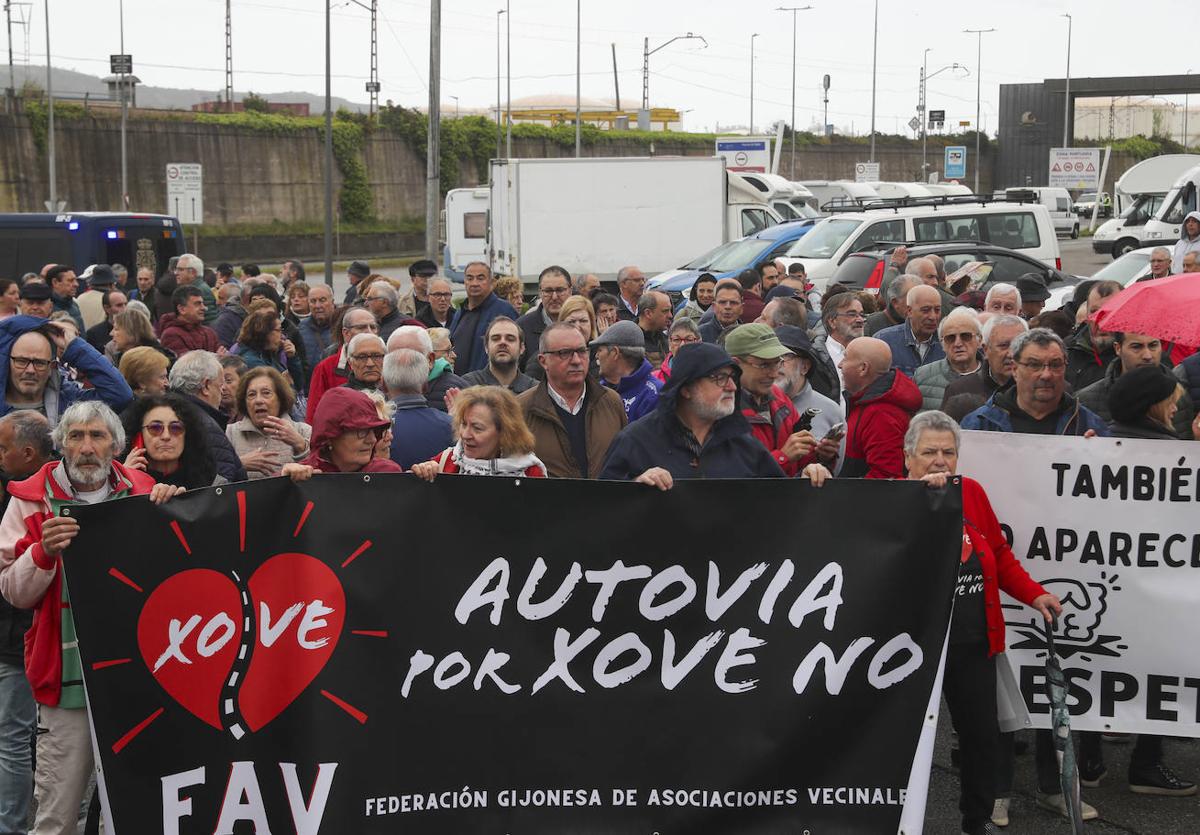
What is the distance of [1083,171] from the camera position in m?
58.7

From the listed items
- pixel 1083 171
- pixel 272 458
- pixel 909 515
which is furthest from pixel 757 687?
pixel 1083 171

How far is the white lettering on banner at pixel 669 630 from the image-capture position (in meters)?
4.67

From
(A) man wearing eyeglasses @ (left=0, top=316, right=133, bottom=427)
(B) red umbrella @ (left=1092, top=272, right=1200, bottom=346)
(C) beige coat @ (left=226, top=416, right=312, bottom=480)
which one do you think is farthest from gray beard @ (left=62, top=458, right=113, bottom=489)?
(B) red umbrella @ (left=1092, top=272, right=1200, bottom=346)

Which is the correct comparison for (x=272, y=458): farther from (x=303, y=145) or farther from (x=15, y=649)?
(x=303, y=145)

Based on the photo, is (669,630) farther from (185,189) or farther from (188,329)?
(185,189)

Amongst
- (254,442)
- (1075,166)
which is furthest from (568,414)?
(1075,166)

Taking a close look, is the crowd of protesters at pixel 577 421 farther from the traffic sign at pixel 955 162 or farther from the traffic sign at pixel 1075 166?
the traffic sign at pixel 955 162

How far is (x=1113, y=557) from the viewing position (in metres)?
5.68

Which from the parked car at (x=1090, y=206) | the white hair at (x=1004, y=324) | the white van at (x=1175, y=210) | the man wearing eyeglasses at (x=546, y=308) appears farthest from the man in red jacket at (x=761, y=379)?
the parked car at (x=1090, y=206)

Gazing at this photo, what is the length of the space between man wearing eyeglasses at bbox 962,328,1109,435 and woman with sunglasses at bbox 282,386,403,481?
2.51 metres

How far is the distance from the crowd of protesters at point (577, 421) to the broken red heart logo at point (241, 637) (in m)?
0.34

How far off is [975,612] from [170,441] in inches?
120

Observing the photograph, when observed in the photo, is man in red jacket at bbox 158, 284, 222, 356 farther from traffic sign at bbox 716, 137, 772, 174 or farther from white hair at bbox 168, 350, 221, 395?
traffic sign at bbox 716, 137, 772, 174

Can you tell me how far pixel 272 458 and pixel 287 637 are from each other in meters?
2.49
